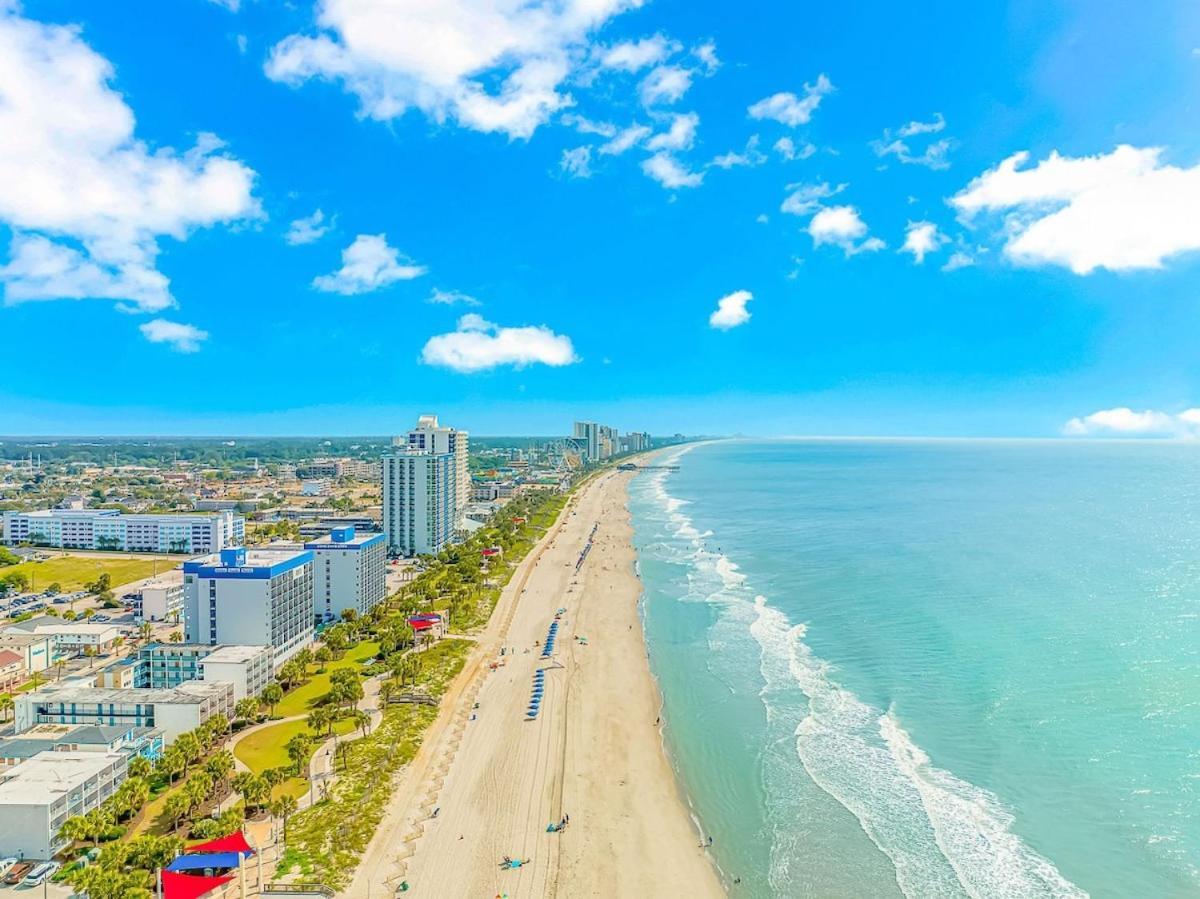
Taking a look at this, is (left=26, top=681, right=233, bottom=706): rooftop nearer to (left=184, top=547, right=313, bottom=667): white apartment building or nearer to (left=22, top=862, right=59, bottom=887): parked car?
(left=184, top=547, right=313, bottom=667): white apartment building

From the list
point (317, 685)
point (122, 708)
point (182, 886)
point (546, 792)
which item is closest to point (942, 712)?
point (546, 792)

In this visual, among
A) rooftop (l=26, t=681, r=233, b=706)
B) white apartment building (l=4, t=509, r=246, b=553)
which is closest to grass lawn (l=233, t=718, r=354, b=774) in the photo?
rooftop (l=26, t=681, r=233, b=706)

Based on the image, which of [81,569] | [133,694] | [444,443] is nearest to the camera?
[133,694]

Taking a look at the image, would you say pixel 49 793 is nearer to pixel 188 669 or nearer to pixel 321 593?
pixel 188 669

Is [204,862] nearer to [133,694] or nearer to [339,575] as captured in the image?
[133,694]

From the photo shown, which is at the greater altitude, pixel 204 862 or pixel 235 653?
pixel 235 653

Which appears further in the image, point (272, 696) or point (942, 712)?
point (272, 696)

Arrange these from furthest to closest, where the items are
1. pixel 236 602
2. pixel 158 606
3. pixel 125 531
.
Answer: pixel 125 531
pixel 158 606
pixel 236 602

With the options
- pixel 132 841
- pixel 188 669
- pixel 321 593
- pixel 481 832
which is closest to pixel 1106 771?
pixel 481 832
